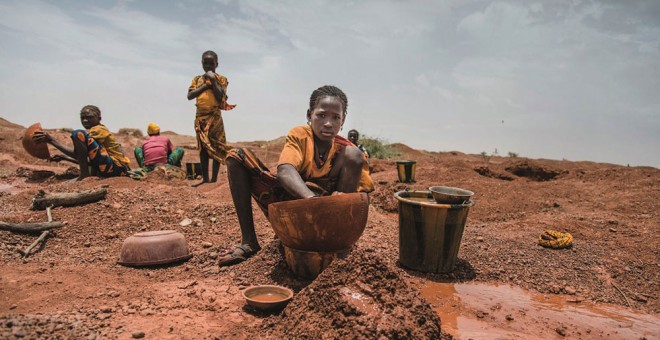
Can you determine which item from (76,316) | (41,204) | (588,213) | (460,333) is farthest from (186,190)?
(588,213)

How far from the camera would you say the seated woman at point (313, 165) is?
8.65ft

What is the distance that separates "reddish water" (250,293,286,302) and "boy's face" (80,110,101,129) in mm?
5156

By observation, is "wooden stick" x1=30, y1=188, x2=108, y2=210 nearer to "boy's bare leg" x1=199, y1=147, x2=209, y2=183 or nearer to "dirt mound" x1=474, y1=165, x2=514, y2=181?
"boy's bare leg" x1=199, y1=147, x2=209, y2=183

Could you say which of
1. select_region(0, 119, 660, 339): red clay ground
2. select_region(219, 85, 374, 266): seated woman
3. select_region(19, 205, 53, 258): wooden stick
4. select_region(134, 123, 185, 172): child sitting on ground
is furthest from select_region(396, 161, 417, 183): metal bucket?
select_region(19, 205, 53, 258): wooden stick

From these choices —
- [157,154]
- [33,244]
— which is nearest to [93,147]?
[157,154]

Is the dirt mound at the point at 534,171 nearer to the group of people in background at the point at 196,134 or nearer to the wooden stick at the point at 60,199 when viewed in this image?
the group of people in background at the point at 196,134

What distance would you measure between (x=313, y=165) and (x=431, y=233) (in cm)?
114

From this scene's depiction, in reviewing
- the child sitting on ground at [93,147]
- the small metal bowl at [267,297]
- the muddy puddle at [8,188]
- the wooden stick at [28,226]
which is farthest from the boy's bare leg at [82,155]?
the small metal bowl at [267,297]

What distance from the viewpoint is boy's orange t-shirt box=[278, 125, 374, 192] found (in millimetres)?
2510

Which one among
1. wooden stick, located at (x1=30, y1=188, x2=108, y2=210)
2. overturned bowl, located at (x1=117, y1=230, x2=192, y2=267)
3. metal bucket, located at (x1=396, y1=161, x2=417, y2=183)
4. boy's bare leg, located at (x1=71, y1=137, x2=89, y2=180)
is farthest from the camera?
metal bucket, located at (x1=396, y1=161, x2=417, y2=183)

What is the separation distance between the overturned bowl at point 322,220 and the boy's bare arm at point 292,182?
142 mm

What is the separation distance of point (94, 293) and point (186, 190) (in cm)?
326

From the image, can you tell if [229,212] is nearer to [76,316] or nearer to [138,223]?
[138,223]

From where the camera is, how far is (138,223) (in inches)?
161
